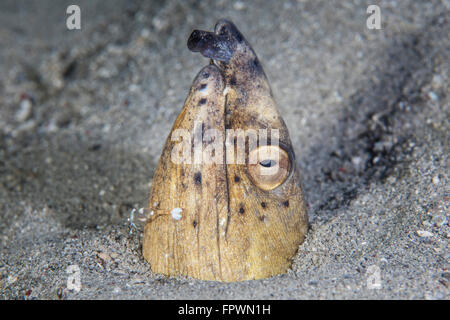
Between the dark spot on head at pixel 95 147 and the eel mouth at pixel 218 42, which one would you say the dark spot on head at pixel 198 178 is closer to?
the eel mouth at pixel 218 42

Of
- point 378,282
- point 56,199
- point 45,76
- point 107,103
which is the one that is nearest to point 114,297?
point 378,282

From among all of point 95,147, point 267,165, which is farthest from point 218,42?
point 95,147

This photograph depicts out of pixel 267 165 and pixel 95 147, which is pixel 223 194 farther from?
pixel 95 147

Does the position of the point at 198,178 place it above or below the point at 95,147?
below

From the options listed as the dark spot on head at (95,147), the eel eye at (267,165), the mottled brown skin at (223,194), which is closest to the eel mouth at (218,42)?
the mottled brown skin at (223,194)

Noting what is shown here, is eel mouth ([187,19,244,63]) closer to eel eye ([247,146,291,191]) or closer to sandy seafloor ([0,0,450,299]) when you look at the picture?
eel eye ([247,146,291,191])

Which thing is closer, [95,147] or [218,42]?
[218,42]
